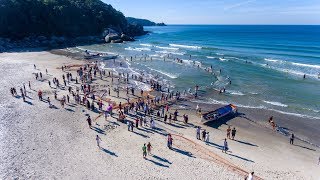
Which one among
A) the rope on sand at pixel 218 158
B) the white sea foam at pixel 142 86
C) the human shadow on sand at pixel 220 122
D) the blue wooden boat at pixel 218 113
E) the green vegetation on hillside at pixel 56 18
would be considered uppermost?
the green vegetation on hillside at pixel 56 18

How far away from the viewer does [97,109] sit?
28016mm

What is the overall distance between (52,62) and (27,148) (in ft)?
109

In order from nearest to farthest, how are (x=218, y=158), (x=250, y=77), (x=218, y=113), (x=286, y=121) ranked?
(x=218, y=158) → (x=286, y=121) → (x=218, y=113) → (x=250, y=77)

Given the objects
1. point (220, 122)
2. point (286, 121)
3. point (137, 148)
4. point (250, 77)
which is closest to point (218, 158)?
point (137, 148)

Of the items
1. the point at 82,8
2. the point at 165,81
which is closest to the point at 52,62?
the point at 165,81

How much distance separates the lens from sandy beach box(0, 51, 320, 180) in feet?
59.3

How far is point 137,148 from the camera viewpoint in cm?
2070

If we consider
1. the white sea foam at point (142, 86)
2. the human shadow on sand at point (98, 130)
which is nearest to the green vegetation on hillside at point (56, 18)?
the white sea foam at point (142, 86)

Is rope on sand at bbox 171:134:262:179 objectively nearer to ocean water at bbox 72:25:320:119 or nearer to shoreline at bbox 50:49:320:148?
shoreline at bbox 50:49:320:148

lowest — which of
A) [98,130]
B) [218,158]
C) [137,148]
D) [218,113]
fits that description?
[218,158]

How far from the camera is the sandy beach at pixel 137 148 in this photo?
18.1 metres

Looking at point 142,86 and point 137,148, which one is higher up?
point 142,86

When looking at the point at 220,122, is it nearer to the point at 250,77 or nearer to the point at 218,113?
the point at 218,113

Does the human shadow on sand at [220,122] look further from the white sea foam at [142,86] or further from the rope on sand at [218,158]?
the white sea foam at [142,86]
